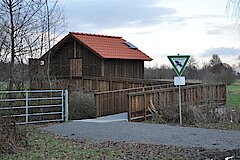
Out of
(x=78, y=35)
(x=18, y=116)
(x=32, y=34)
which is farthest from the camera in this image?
(x=78, y=35)

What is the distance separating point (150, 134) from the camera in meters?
13.7


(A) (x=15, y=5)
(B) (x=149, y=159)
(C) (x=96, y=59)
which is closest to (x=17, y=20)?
(A) (x=15, y=5)

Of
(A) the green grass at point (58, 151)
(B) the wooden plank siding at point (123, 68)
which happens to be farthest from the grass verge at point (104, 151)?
(B) the wooden plank siding at point (123, 68)

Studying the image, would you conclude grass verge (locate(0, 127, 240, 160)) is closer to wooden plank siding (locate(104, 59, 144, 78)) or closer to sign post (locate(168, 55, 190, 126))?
sign post (locate(168, 55, 190, 126))

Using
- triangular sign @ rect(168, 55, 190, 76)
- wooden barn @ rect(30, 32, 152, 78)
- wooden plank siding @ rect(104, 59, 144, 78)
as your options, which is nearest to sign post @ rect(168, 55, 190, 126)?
triangular sign @ rect(168, 55, 190, 76)

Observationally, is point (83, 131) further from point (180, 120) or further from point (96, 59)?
point (96, 59)

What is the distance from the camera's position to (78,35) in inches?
1270

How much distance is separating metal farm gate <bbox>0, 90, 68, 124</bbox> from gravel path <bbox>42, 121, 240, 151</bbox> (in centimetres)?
198

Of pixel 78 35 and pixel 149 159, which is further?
pixel 78 35

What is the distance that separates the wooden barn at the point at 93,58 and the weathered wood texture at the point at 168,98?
29.0 ft

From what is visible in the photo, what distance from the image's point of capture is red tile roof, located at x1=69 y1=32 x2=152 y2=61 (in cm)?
3068

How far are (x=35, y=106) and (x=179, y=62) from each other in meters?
6.29

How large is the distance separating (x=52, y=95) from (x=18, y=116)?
2.20 m

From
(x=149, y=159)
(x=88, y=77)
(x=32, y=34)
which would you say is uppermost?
(x=32, y=34)
